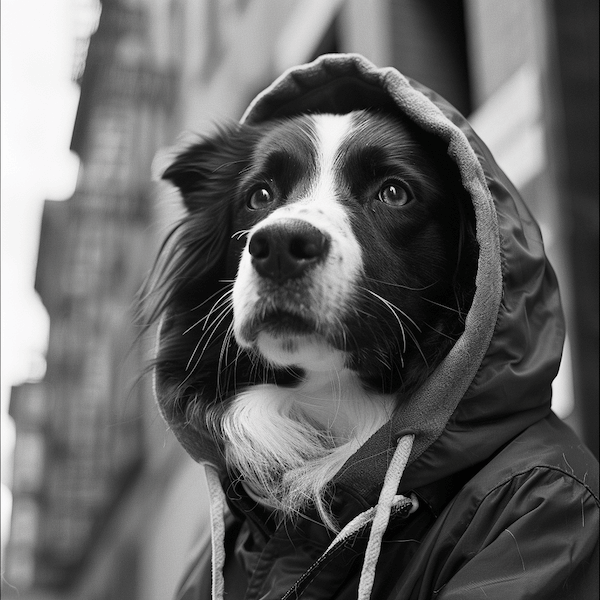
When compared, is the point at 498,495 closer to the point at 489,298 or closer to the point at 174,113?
the point at 489,298

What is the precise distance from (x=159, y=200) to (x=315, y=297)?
1.14m

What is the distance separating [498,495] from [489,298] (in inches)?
15.2

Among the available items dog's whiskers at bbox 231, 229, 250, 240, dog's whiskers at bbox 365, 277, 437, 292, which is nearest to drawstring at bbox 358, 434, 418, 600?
dog's whiskers at bbox 365, 277, 437, 292

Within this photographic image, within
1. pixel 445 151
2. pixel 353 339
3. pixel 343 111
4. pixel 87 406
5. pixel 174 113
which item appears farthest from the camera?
pixel 87 406

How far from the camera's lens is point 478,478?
1555mm

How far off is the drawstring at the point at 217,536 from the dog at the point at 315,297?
0.07 meters

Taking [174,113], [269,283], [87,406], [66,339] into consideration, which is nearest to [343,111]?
[269,283]

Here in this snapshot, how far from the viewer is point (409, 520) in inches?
66.2

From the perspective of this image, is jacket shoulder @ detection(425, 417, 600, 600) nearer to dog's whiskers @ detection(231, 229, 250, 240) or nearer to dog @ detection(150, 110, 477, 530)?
dog @ detection(150, 110, 477, 530)

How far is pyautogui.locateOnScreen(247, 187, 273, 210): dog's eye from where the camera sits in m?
2.06

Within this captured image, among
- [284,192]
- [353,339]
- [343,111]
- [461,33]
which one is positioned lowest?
[353,339]

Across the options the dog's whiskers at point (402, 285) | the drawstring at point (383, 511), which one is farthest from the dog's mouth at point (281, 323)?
the drawstring at point (383, 511)

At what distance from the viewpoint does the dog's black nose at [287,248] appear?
5.26ft

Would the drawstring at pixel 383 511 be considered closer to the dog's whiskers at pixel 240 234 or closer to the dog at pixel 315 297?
the dog at pixel 315 297
